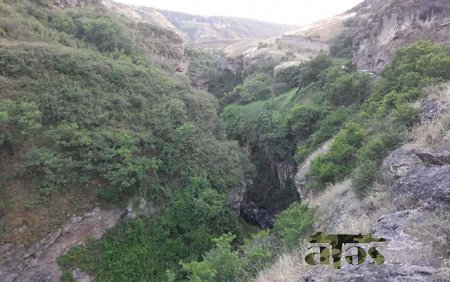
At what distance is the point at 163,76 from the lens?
26.2 meters

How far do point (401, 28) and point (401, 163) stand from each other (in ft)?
60.2

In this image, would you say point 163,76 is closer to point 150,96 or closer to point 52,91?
point 150,96

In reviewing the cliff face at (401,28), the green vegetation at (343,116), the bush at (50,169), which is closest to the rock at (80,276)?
the bush at (50,169)

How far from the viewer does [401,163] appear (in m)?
8.51

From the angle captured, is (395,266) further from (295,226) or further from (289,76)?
(289,76)

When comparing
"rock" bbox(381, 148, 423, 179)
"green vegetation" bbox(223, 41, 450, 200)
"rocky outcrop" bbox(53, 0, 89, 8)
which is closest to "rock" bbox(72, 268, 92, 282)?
"green vegetation" bbox(223, 41, 450, 200)

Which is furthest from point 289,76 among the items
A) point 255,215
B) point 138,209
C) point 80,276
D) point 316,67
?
point 80,276

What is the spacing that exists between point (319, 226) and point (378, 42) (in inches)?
806

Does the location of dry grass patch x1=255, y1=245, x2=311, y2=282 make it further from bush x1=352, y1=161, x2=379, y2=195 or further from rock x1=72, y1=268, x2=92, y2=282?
rock x1=72, y1=268, x2=92, y2=282

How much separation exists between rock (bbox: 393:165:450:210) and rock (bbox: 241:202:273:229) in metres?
16.9

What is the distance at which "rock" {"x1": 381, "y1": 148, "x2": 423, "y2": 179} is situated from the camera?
814cm

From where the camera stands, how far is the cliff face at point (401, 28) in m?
21.0

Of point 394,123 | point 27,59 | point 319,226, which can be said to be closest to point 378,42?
point 394,123

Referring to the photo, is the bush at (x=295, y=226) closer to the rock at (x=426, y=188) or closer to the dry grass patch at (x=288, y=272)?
the dry grass patch at (x=288, y=272)
